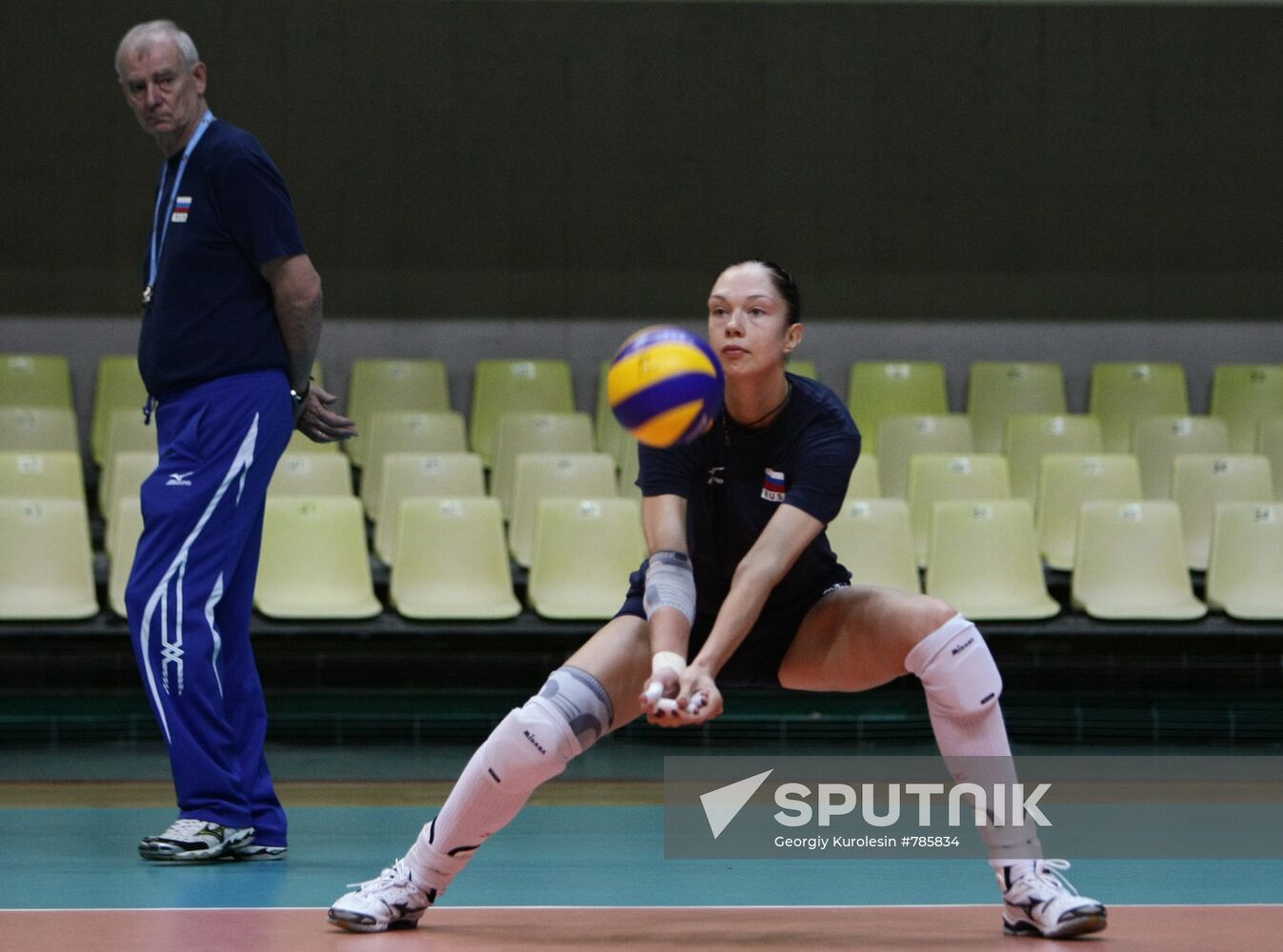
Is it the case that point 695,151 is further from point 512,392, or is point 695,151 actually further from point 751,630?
point 751,630

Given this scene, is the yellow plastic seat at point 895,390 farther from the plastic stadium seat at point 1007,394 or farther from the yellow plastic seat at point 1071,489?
the yellow plastic seat at point 1071,489

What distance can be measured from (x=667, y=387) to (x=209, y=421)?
1363 millimetres

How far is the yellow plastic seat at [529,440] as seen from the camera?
7.80 metres

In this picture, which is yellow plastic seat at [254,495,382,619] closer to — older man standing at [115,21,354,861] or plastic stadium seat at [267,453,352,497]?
plastic stadium seat at [267,453,352,497]

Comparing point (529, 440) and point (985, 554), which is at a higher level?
point (529, 440)

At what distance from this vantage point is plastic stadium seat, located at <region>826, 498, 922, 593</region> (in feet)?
22.4

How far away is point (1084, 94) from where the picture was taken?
9102 millimetres

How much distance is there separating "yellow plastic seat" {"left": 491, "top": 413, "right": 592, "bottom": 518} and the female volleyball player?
428 cm

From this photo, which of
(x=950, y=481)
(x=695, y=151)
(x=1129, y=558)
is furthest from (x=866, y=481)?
(x=695, y=151)

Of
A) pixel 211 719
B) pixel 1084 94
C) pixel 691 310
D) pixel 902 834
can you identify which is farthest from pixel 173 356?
pixel 1084 94

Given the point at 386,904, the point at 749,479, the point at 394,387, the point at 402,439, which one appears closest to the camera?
the point at 386,904

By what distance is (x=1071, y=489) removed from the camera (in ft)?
24.4

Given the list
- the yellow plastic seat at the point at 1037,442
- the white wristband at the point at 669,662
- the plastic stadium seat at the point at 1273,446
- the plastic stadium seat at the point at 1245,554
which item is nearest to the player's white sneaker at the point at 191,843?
the white wristband at the point at 669,662

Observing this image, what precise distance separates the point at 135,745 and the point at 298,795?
1.42 meters
